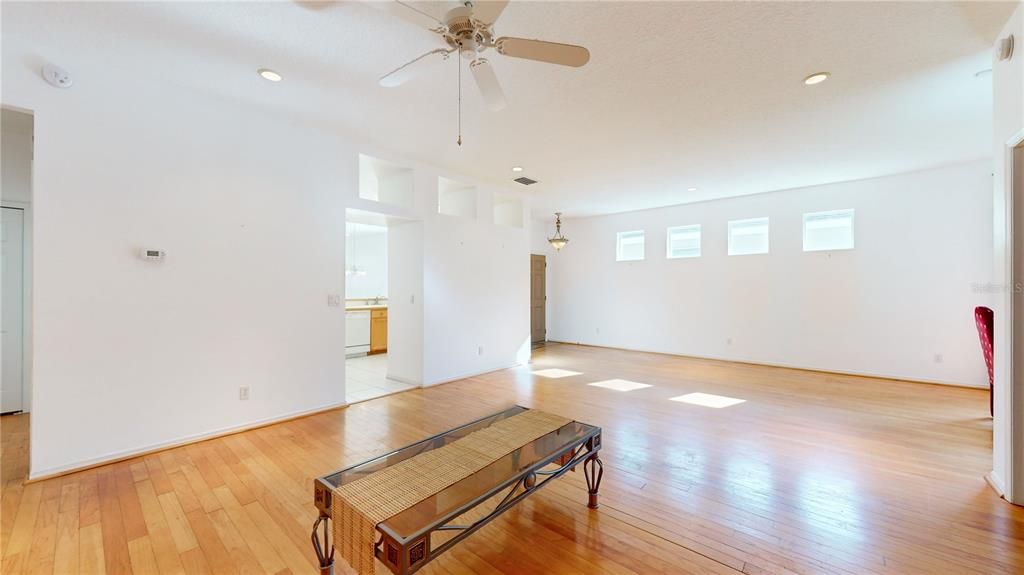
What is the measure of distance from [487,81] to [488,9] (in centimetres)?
44

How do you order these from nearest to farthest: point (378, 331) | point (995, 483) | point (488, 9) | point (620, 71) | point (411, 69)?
point (488, 9) < point (411, 69) < point (995, 483) < point (620, 71) < point (378, 331)

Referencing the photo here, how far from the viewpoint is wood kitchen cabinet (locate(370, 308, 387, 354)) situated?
760 centimetres

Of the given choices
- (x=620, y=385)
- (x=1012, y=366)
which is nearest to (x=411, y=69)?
(x=1012, y=366)

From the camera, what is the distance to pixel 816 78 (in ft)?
9.25

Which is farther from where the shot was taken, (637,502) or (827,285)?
(827,285)

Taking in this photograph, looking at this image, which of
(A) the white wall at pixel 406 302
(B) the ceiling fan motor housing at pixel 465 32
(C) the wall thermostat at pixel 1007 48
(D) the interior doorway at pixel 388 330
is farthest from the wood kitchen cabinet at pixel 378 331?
(C) the wall thermostat at pixel 1007 48

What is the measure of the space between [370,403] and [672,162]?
4.56 metres

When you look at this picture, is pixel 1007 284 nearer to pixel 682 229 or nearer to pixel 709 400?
pixel 709 400

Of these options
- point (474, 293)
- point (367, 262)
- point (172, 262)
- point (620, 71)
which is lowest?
point (474, 293)

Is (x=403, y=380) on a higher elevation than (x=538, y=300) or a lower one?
lower

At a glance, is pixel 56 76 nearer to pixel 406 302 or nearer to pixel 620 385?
pixel 406 302

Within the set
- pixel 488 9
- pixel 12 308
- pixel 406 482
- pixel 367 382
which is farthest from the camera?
pixel 367 382

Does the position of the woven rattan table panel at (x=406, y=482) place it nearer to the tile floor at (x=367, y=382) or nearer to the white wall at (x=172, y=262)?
the white wall at (x=172, y=262)

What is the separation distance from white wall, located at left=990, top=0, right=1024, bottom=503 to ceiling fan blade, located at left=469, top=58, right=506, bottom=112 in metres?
2.87
